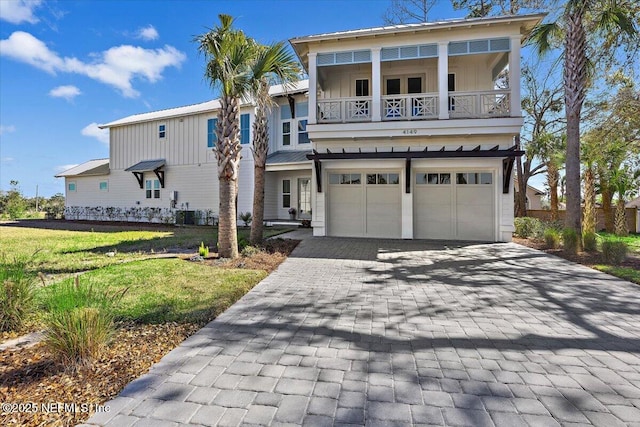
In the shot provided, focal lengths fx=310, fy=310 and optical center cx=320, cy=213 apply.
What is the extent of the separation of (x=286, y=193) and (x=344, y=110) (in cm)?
727

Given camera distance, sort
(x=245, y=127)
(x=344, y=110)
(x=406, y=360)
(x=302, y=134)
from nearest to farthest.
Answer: (x=406, y=360) → (x=344, y=110) → (x=245, y=127) → (x=302, y=134)

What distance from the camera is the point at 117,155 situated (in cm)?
2225

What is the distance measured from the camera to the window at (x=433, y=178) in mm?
11955

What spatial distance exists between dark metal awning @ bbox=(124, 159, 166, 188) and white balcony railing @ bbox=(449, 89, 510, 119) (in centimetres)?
1721

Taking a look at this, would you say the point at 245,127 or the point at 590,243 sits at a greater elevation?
the point at 245,127

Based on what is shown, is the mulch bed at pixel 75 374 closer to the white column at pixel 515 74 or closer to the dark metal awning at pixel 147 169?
the white column at pixel 515 74

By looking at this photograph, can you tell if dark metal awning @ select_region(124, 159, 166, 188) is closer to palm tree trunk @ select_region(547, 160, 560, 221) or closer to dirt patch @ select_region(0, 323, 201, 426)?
dirt patch @ select_region(0, 323, 201, 426)

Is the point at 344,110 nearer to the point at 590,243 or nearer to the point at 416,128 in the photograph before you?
the point at 416,128

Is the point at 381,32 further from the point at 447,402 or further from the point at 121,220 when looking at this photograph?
the point at 121,220

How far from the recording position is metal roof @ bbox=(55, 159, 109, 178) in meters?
23.0

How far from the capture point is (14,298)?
3795mm

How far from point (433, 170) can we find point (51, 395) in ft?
39.2

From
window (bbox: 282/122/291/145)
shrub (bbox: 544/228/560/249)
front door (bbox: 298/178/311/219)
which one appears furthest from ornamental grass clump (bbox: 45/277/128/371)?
window (bbox: 282/122/291/145)

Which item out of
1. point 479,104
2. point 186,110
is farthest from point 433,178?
point 186,110
